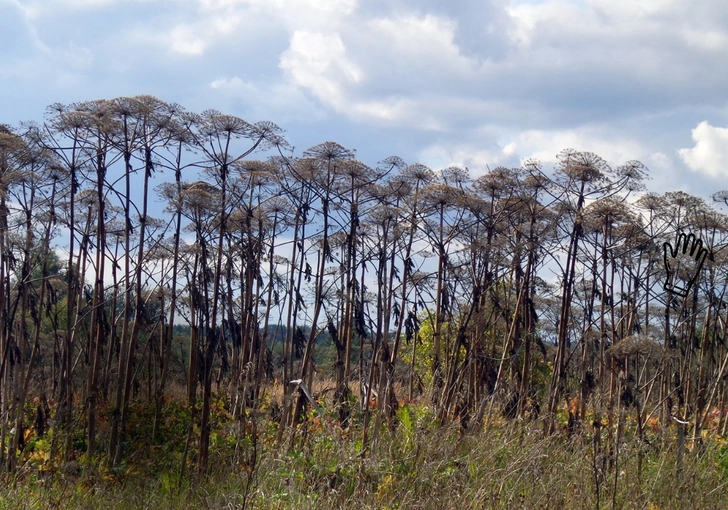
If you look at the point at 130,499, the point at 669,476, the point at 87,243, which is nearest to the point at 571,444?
the point at 669,476

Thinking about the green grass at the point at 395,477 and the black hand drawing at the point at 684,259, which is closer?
the green grass at the point at 395,477

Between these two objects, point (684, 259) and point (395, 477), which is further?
point (684, 259)

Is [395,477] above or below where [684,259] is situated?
below

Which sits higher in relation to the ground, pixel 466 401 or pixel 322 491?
pixel 466 401

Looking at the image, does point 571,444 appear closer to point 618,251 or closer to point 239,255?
point 618,251

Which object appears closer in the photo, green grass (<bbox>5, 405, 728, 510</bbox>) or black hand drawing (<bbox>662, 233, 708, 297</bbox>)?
green grass (<bbox>5, 405, 728, 510</bbox>)

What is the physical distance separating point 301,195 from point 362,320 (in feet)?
4.09

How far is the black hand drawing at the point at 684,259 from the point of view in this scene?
6.96 metres

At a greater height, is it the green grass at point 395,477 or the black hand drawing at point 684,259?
the black hand drawing at point 684,259

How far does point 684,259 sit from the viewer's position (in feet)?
25.6

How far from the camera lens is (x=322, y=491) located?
17.3 feet

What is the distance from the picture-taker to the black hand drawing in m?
6.96

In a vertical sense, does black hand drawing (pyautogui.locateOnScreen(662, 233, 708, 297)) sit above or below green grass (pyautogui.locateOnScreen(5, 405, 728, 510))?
above

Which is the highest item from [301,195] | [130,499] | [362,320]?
[301,195]
